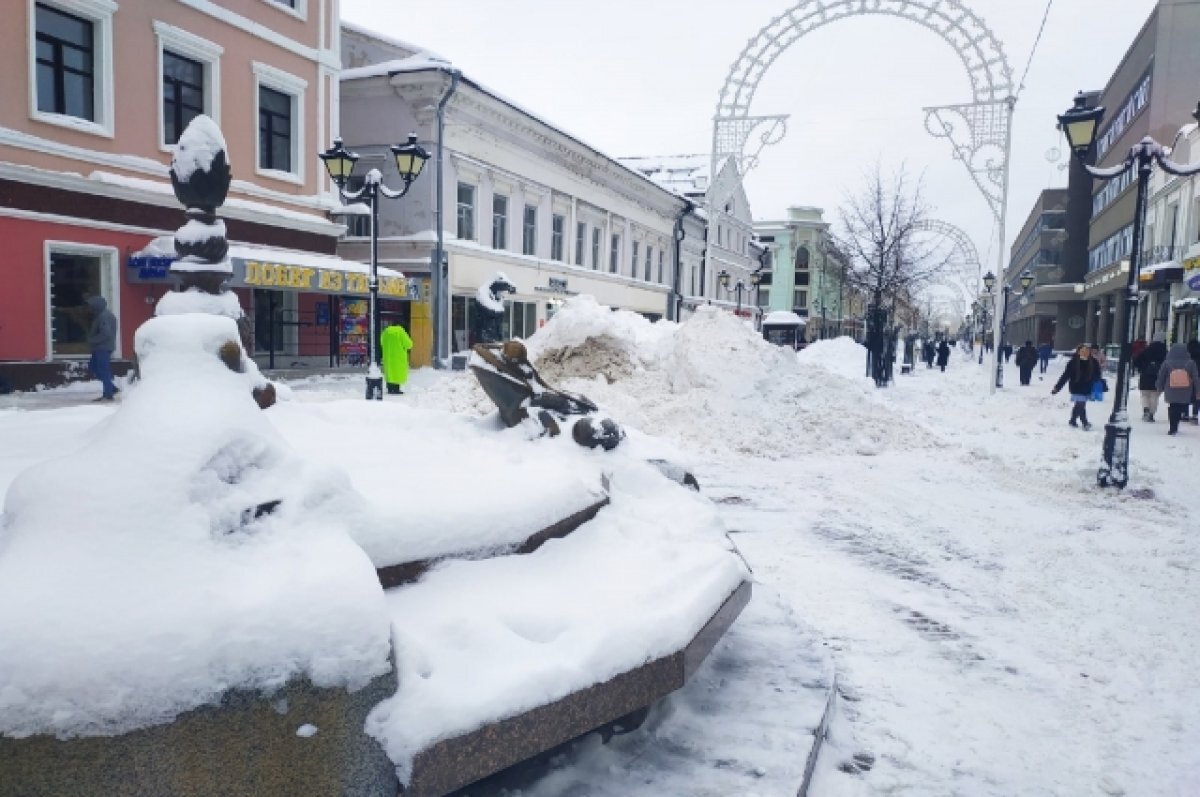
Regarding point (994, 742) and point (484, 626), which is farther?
point (994, 742)

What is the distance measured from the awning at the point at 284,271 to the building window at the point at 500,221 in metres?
5.50

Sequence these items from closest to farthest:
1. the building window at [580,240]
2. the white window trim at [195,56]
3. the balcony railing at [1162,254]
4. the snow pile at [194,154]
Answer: the snow pile at [194,154] < the white window trim at [195,56] < the balcony railing at [1162,254] < the building window at [580,240]

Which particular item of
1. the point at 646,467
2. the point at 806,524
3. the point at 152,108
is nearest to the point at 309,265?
the point at 152,108

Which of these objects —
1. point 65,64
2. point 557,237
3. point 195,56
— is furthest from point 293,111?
point 557,237

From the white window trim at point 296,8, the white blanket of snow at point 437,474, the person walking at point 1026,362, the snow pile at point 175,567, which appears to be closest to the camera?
the snow pile at point 175,567

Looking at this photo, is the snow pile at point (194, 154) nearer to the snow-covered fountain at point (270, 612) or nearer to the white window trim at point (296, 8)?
the snow-covered fountain at point (270, 612)

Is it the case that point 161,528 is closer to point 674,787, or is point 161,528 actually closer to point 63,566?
point 63,566

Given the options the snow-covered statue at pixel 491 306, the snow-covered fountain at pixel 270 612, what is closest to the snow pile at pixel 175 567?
the snow-covered fountain at pixel 270 612

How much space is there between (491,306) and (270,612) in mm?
22285

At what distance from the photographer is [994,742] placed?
3369mm

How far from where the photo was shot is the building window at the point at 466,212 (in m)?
24.7

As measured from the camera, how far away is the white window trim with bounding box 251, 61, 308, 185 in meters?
18.3

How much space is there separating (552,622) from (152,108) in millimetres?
17228

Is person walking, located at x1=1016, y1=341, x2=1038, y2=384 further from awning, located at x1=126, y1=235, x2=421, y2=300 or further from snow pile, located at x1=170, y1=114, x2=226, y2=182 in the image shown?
snow pile, located at x1=170, y1=114, x2=226, y2=182
